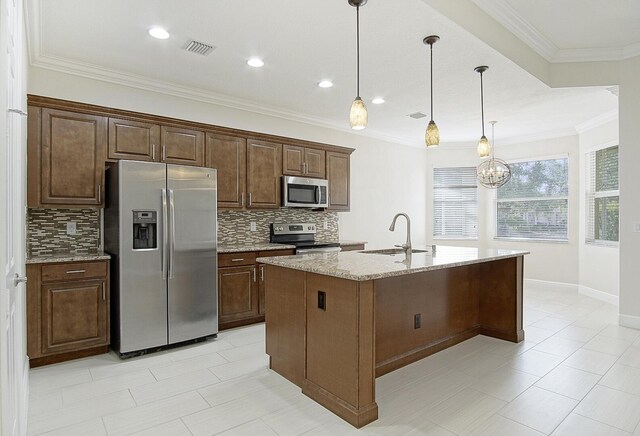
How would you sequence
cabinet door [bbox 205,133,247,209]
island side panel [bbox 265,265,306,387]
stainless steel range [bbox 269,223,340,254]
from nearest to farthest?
1. island side panel [bbox 265,265,306,387]
2. cabinet door [bbox 205,133,247,209]
3. stainless steel range [bbox 269,223,340,254]

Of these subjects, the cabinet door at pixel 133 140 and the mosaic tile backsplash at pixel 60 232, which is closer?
the mosaic tile backsplash at pixel 60 232

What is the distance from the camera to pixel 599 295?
555 cm

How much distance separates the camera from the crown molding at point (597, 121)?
5.19m

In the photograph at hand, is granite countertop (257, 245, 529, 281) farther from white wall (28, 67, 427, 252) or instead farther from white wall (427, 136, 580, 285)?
white wall (427, 136, 580, 285)

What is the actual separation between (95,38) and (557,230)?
23.1 feet

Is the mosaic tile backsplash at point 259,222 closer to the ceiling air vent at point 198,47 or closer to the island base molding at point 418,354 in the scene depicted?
the ceiling air vent at point 198,47

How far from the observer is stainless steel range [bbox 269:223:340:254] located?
4.71 m

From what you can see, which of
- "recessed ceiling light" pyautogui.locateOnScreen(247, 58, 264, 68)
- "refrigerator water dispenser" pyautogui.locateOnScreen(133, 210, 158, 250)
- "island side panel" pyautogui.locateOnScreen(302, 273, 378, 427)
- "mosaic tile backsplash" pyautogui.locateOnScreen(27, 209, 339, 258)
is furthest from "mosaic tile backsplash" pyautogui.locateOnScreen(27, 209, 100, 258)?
"island side panel" pyautogui.locateOnScreen(302, 273, 378, 427)

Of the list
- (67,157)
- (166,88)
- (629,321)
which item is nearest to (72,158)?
(67,157)

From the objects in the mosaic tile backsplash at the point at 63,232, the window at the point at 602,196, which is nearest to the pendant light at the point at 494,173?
the window at the point at 602,196

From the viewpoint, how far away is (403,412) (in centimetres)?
237

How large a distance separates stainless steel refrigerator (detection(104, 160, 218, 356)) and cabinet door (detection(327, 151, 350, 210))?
6.72ft

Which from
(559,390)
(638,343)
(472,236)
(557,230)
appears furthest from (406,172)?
(559,390)

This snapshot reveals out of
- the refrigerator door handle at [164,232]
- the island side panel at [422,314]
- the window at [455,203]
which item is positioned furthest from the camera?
the window at [455,203]
